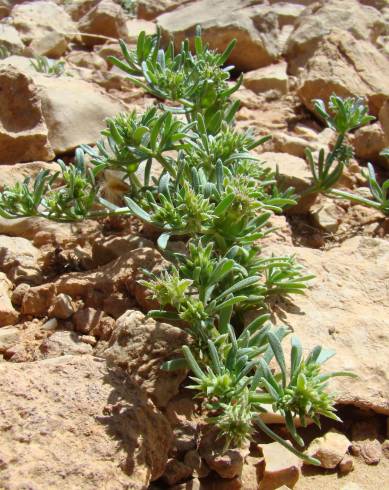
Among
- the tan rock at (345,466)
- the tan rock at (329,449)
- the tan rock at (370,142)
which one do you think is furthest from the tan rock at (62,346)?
the tan rock at (370,142)

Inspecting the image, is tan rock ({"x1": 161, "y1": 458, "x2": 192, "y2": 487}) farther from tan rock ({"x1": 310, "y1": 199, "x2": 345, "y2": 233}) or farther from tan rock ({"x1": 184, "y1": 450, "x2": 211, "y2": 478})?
tan rock ({"x1": 310, "y1": 199, "x2": 345, "y2": 233})

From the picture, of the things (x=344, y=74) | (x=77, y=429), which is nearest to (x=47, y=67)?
(x=344, y=74)

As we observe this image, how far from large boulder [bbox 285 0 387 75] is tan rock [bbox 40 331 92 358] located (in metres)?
4.24

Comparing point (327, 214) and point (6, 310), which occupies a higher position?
point (327, 214)

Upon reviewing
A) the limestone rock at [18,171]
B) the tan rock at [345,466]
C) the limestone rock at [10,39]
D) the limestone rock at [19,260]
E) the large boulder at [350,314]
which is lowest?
the limestone rock at [19,260]

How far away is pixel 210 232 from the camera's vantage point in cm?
296

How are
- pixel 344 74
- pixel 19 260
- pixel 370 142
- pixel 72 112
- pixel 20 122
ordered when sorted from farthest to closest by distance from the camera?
1. pixel 344 74
2. pixel 370 142
3. pixel 72 112
4. pixel 20 122
5. pixel 19 260

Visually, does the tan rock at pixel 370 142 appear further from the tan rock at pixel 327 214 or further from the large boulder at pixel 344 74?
the tan rock at pixel 327 214

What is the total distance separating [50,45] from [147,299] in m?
3.92

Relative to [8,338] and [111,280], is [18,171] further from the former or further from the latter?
[8,338]

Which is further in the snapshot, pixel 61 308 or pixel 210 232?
pixel 61 308

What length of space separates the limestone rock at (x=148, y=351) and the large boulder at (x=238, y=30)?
12.7 feet

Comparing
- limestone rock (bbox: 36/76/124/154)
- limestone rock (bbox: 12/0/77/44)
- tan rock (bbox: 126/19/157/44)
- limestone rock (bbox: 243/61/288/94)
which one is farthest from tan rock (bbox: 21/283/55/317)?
tan rock (bbox: 126/19/157/44)

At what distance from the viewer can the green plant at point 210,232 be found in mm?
2342
